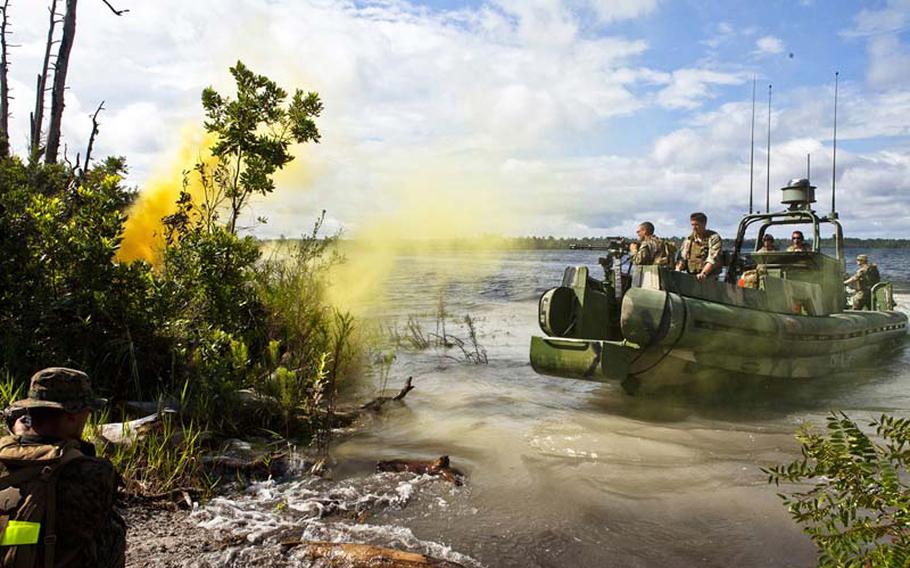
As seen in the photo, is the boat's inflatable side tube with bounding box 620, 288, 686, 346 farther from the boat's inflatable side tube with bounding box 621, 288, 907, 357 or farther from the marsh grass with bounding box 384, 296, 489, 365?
the marsh grass with bounding box 384, 296, 489, 365

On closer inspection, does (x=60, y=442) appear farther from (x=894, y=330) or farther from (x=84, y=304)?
(x=894, y=330)

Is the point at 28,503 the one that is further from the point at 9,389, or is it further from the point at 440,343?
the point at 440,343

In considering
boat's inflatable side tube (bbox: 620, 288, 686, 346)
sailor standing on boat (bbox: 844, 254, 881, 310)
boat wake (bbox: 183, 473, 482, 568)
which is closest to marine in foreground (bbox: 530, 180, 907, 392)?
boat's inflatable side tube (bbox: 620, 288, 686, 346)

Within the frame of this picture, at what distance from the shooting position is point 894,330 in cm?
1238

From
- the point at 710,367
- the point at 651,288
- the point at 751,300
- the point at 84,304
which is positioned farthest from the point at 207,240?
the point at 751,300

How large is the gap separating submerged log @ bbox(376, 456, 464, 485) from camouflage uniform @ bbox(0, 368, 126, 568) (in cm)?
326

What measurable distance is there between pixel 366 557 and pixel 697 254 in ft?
23.5

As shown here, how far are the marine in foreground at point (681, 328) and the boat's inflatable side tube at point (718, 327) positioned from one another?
0.01 metres

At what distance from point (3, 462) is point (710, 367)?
7463mm

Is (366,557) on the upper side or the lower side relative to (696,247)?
lower

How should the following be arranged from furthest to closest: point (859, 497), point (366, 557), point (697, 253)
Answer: point (697, 253) → point (366, 557) → point (859, 497)

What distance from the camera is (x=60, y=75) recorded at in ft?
39.8

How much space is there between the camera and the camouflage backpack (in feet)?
7.04

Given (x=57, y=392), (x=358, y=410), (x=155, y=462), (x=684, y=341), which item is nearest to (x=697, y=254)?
(x=684, y=341)
